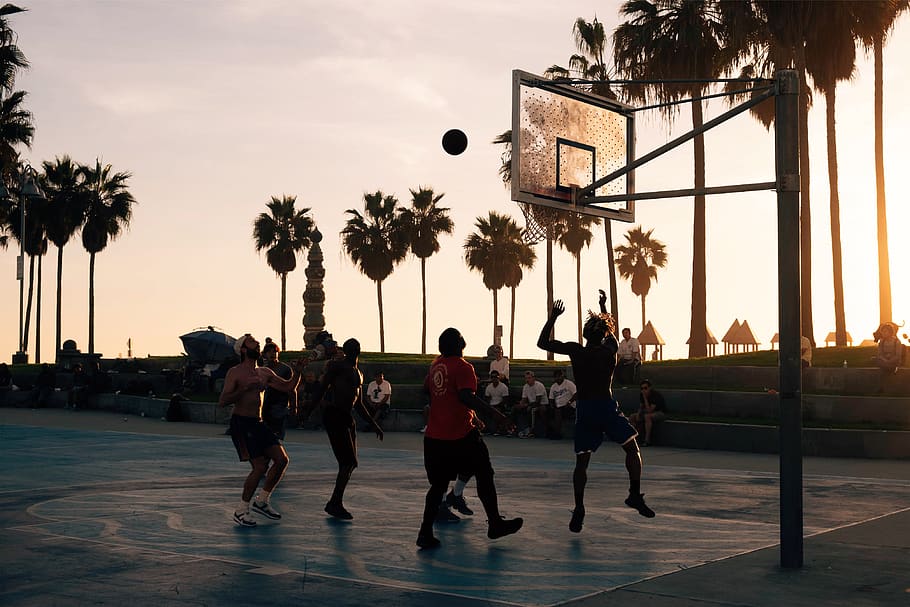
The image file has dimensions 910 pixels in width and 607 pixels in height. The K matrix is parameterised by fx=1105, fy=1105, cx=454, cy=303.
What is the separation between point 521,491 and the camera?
13.8 m

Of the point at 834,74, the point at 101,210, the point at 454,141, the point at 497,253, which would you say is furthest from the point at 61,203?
the point at 454,141

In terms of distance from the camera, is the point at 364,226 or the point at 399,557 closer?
the point at 399,557

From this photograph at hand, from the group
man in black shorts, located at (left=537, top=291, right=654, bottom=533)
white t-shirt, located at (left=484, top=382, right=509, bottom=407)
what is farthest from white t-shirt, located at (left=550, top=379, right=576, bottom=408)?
man in black shorts, located at (left=537, top=291, right=654, bottom=533)

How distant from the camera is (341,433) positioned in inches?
444

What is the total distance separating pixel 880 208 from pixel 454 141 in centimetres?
2648

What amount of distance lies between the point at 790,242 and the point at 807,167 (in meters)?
30.4

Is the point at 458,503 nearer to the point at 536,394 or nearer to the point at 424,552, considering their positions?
the point at 424,552

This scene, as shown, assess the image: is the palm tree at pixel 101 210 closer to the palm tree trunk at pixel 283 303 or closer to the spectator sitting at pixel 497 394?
the palm tree trunk at pixel 283 303

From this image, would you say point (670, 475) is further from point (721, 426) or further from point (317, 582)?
point (317, 582)

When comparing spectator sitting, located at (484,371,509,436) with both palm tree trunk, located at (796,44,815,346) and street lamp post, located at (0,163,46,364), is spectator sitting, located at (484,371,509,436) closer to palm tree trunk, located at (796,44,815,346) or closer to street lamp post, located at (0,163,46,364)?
palm tree trunk, located at (796,44,815,346)

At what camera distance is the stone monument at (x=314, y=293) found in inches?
2015

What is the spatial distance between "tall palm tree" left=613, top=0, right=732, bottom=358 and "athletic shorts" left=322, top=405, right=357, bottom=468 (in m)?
28.3

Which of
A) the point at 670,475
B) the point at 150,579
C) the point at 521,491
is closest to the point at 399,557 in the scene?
the point at 150,579

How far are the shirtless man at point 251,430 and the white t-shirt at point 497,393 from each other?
13164 millimetres
